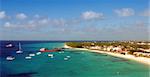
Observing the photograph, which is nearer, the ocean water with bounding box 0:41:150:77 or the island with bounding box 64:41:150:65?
the ocean water with bounding box 0:41:150:77

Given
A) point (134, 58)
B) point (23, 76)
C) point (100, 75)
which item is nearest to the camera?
point (23, 76)

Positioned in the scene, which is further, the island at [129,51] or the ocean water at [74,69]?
the island at [129,51]

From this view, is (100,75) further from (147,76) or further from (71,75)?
(147,76)

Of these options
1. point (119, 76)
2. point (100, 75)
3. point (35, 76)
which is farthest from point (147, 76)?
point (35, 76)

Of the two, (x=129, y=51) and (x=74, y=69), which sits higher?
(x=129, y=51)

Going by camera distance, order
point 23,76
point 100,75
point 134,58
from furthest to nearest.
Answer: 1. point 134,58
2. point 100,75
3. point 23,76

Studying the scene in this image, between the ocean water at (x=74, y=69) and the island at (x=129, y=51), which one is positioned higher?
the island at (x=129, y=51)

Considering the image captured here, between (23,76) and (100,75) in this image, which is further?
(100,75)

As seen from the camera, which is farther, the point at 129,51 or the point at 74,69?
the point at 129,51

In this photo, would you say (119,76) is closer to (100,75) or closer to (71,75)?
(100,75)

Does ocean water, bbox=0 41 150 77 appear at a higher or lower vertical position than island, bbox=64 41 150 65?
lower
